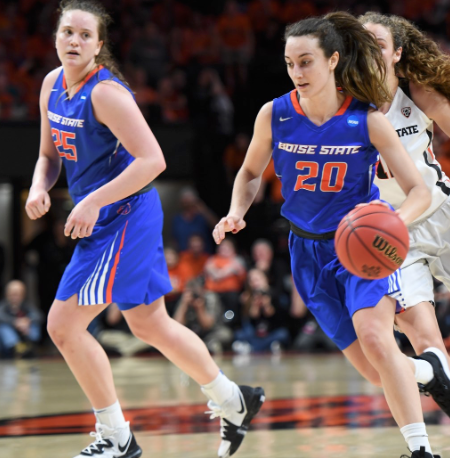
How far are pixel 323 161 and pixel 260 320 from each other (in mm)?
6242

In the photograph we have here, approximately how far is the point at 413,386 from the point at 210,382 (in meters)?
1.22

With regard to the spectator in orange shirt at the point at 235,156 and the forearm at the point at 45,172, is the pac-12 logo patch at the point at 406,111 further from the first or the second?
the spectator in orange shirt at the point at 235,156

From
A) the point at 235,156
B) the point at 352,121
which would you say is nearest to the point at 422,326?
the point at 352,121

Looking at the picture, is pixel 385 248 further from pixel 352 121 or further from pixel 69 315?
pixel 69 315

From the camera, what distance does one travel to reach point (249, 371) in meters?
7.72

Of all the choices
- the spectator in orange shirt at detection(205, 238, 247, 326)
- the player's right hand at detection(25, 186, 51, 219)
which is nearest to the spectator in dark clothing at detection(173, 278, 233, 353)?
the spectator in orange shirt at detection(205, 238, 247, 326)

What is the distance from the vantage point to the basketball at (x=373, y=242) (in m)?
3.13

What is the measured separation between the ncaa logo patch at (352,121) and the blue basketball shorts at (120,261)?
1090 mm

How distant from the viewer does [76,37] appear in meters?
3.84

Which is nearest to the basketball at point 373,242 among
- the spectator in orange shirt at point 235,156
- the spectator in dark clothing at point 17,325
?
the spectator in dark clothing at point 17,325

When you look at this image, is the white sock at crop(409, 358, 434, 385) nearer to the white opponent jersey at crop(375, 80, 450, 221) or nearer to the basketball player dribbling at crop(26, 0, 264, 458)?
the white opponent jersey at crop(375, 80, 450, 221)

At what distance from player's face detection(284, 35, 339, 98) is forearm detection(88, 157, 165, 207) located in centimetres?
76

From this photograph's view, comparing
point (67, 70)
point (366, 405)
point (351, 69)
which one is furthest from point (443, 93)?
point (366, 405)

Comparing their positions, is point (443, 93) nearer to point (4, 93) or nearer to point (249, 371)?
point (249, 371)
